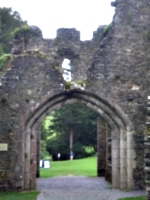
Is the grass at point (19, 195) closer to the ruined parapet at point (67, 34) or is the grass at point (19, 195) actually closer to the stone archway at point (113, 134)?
the stone archway at point (113, 134)

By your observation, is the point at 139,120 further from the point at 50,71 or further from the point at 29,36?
the point at 29,36

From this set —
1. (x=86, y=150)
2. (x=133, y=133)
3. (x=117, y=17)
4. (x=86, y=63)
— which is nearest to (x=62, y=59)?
(x=86, y=63)

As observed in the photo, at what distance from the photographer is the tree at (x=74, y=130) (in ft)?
105

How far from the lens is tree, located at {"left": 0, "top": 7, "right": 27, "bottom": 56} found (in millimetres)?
33281

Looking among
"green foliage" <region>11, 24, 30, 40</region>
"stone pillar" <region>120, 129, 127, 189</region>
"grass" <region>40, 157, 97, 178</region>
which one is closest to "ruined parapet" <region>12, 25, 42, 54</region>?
"green foliage" <region>11, 24, 30, 40</region>

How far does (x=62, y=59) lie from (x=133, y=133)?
768 cm

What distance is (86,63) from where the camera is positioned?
2017cm

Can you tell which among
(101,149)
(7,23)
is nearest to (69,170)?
(101,149)

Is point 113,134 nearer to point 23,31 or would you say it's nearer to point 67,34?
point 23,31

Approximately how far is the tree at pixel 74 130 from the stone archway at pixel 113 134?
60.2ft

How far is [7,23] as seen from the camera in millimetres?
34969

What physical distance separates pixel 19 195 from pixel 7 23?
2525 centimetres

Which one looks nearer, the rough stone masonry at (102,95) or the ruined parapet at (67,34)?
the rough stone masonry at (102,95)

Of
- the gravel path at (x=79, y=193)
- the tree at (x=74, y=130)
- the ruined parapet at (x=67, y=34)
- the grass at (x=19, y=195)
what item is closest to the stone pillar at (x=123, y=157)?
the gravel path at (x=79, y=193)
